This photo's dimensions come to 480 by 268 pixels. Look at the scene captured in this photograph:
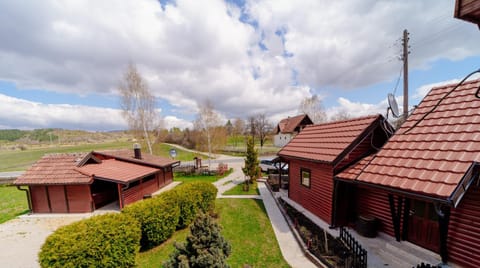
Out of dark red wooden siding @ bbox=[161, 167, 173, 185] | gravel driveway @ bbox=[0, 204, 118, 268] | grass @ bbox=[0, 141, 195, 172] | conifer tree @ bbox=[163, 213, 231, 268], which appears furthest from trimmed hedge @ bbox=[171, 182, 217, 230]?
grass @ bbox=[0, 141, 195, 172]

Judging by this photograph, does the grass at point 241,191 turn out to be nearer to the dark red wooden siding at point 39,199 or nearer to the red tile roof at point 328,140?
the red tile roof at point 328,140

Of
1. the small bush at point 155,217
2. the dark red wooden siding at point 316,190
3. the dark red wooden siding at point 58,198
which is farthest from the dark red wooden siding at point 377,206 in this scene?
the dark red wooden siding at point 58,198

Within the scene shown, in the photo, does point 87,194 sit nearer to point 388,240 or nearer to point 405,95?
point 388,240

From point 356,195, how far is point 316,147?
249cm

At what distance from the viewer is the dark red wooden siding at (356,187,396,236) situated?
6.00 metres

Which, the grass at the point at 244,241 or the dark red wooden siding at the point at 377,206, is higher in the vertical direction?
the dark red wooden siding at the point at 377,206

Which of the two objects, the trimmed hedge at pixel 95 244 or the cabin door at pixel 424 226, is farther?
the cabin door at pixel 424 226

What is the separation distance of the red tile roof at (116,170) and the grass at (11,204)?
4.74 meters

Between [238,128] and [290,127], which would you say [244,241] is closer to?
[290,127]

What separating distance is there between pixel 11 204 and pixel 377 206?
21499 mm

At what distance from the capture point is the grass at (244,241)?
558cm

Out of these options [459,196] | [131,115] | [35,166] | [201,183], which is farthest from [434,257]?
[131,115]

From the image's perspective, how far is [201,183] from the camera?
29.6 feet

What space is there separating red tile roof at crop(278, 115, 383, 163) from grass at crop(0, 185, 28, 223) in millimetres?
15864
